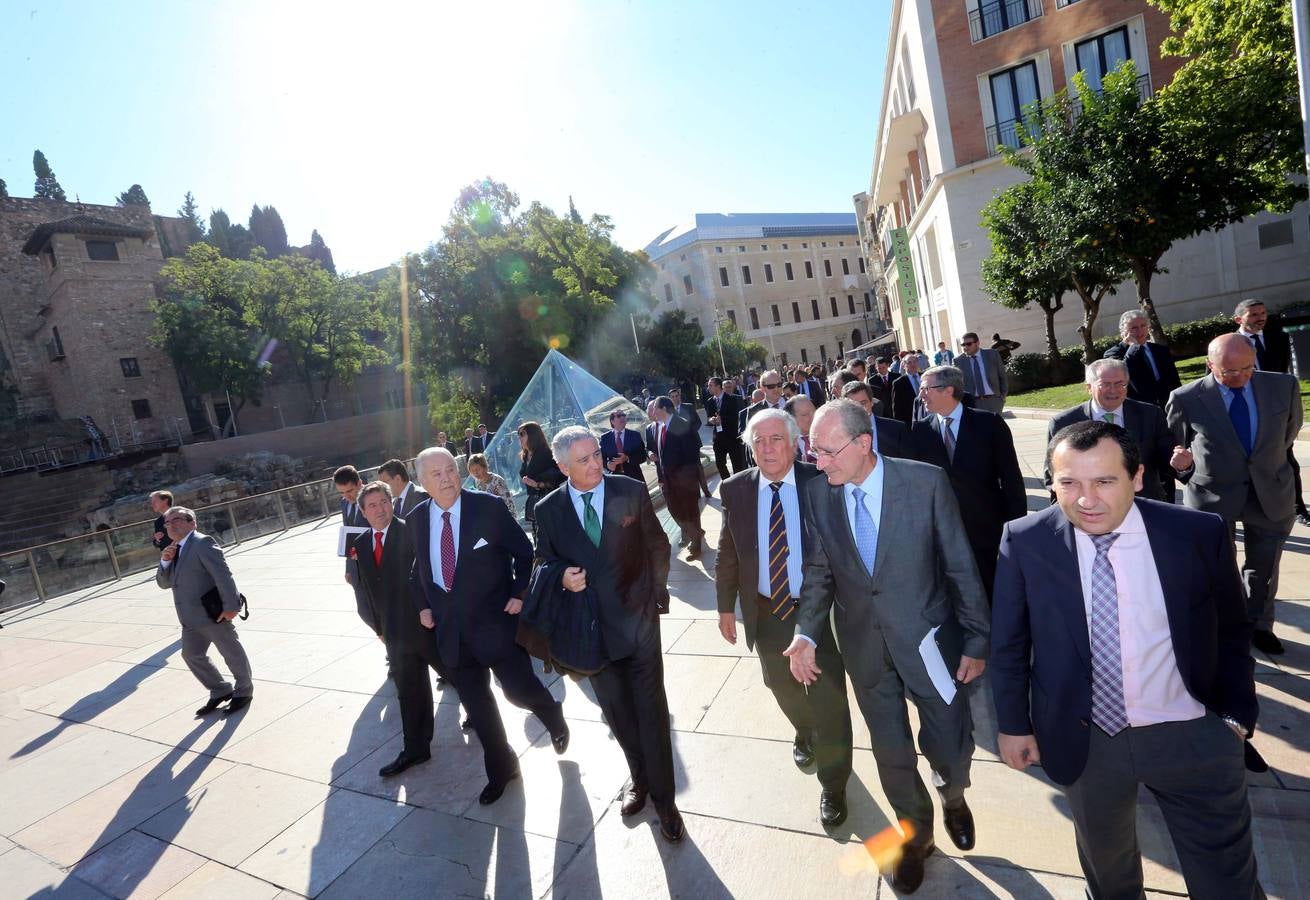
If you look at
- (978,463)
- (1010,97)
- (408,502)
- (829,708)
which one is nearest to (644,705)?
(829,708)

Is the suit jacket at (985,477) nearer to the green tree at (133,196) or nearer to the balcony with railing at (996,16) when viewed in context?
the balcony with railing at (996,16)

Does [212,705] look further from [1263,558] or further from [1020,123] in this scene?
[1020,123]

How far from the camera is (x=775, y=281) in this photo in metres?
58.0

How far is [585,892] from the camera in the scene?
2793 mm

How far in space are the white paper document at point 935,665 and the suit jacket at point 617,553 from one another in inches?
49.4

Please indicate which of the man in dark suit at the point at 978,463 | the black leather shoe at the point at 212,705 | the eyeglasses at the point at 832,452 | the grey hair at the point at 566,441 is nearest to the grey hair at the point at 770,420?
the eyeglasses at the point at 832,452

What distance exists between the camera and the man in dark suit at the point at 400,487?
194 inches

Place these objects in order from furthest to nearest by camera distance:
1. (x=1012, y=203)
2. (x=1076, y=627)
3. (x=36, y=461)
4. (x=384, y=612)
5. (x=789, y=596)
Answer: (x=36, y=461)
(x=1012, y=203)
(x=384, y=612)
(x=789, y=596)
(x=1076, y=627)

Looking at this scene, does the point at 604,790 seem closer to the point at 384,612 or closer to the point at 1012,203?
the point at 384,612

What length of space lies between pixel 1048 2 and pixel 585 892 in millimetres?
26178

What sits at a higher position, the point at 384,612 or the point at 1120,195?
the point at 1120,195

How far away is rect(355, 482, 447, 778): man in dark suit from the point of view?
13.0 ft

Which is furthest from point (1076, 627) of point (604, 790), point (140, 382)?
point (140, 382)

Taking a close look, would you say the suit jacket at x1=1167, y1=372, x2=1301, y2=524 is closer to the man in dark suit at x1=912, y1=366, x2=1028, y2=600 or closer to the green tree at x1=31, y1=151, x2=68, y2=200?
the man in dark suit at x1=912, y1=366, x2=1028, y2=600
